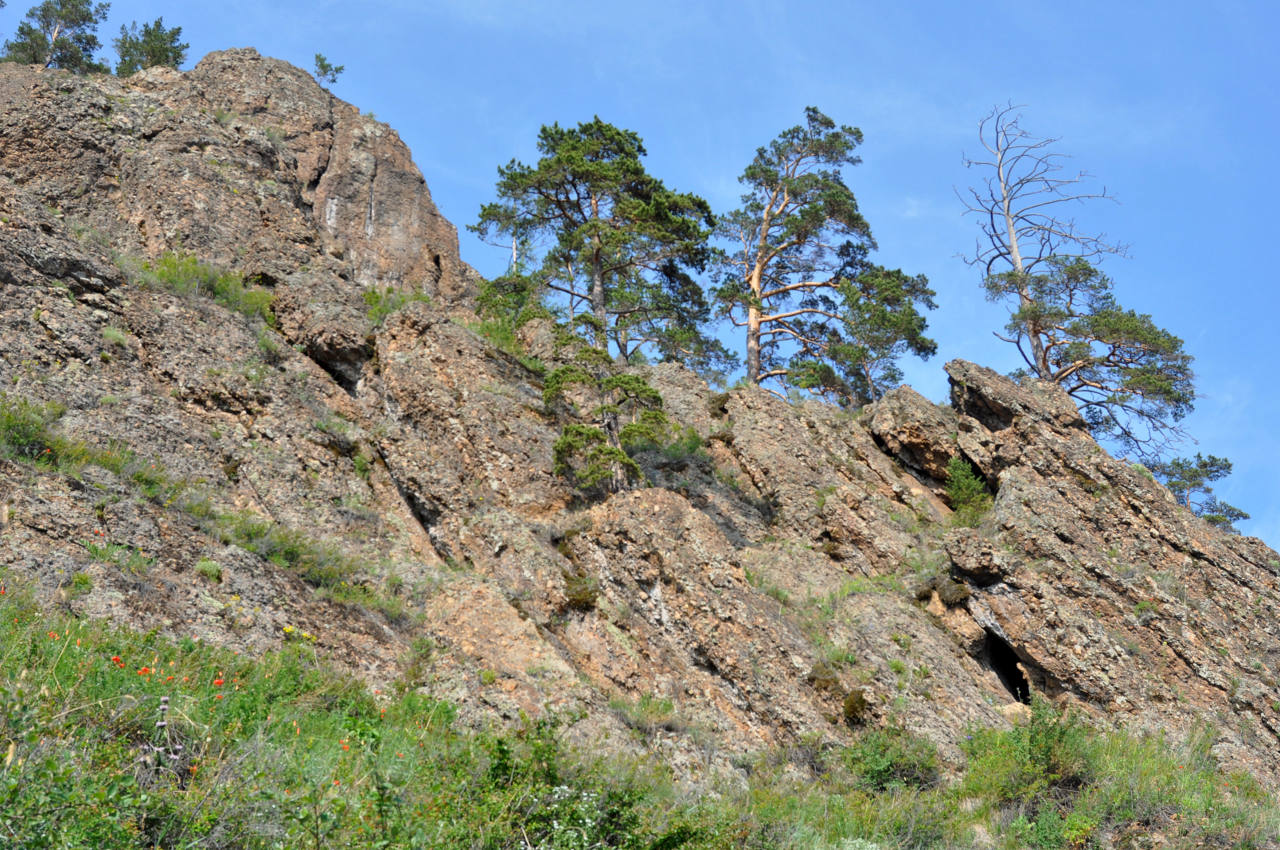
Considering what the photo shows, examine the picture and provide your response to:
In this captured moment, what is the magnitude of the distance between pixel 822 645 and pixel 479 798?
797 cm

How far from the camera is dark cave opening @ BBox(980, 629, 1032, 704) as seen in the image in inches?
597

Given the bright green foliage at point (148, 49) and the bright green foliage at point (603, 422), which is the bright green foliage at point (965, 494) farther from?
the bright green foliage at point (148, 49)

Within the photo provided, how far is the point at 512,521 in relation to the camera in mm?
14445

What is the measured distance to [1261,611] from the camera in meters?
16.5

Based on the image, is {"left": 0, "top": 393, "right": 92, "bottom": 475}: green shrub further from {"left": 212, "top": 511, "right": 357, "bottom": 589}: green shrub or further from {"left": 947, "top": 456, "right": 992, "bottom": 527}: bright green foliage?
{"left": 947, "top": 456, "right": 992, "bottom": 527}: bright green foliage

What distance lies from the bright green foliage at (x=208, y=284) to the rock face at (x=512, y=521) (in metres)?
0.42

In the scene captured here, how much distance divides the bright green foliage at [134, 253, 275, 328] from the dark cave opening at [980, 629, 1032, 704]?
15071 mm

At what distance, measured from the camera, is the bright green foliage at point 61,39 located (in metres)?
31.7

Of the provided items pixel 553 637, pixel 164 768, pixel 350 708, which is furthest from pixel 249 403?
pixel 164 768

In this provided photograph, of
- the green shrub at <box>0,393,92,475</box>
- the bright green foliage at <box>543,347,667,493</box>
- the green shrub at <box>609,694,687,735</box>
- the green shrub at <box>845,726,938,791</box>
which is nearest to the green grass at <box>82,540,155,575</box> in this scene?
the green shrub at <box>0,393,92,475</box>

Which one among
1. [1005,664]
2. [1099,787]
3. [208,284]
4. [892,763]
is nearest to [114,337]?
[208,284]

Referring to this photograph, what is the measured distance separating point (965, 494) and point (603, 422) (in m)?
8.61

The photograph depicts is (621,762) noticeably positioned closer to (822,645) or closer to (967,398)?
(822,645)

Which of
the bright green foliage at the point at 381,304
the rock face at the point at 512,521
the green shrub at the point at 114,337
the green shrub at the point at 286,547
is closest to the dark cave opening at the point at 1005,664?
the rock face at the point at 512,521
